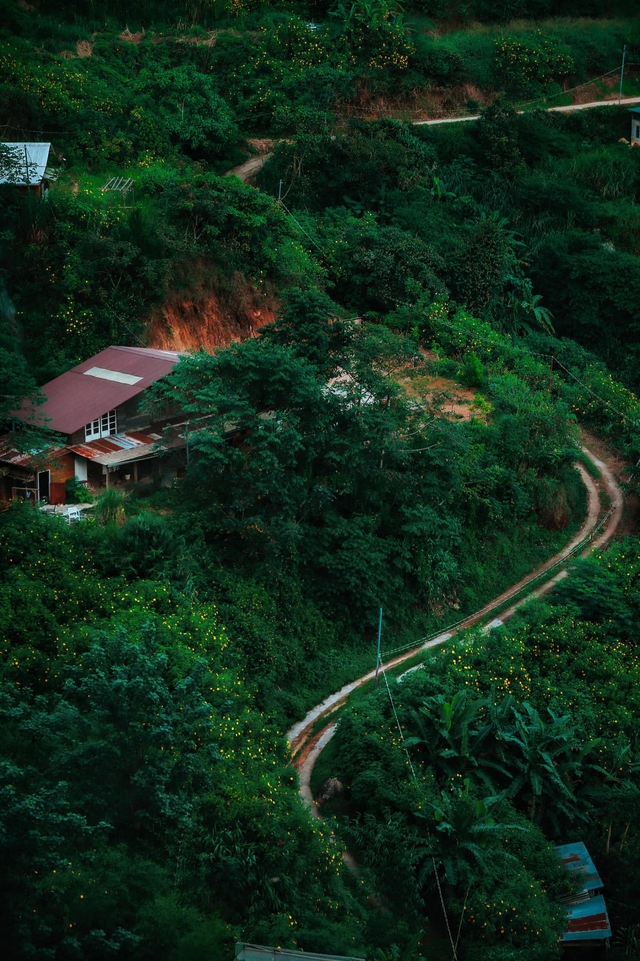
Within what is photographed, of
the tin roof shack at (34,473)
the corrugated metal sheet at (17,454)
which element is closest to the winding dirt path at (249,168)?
the tin roof shack at (34,473)

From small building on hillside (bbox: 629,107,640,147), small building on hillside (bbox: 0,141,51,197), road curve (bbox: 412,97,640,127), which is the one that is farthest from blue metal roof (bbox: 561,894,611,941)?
small building on hillside (bbox: 629,107,640,147)

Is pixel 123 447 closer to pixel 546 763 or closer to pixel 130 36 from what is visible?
pixel 546 763

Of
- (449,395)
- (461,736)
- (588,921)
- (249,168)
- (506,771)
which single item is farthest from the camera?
(249,168)

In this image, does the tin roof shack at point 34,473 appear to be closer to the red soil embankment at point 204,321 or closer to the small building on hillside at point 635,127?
the red soil embankment at point 204,321

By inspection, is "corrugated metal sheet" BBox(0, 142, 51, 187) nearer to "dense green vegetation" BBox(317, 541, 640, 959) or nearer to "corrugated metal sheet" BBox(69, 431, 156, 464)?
"corrugated metal sheet" BBox(69, 431, 156, 464)

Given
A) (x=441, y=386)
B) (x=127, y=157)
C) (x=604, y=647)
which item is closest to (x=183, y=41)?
(x=127, y=157)

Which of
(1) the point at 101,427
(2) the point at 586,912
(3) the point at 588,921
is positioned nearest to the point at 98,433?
(1) the point at 101,427
